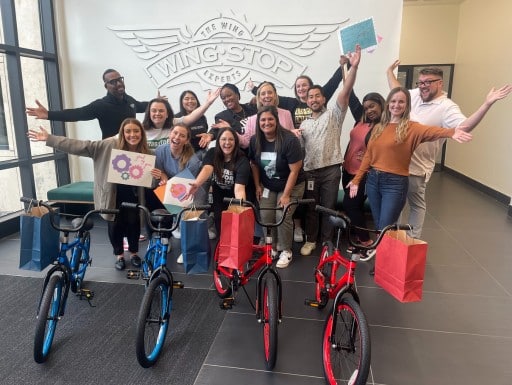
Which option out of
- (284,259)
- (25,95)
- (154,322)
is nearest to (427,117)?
(284,259)

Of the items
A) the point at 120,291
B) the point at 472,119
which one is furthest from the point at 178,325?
the point at 472,119

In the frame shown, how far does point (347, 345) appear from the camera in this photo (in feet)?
6.31

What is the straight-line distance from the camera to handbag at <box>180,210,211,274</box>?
207cm

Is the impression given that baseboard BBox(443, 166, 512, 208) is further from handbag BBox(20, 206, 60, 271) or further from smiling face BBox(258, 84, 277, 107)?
handbag BBox(20, 206, 60, 271)

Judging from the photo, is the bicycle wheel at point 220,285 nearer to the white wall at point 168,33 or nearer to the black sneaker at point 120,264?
the black sneaker at point 120,264

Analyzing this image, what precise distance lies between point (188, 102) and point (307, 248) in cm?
195

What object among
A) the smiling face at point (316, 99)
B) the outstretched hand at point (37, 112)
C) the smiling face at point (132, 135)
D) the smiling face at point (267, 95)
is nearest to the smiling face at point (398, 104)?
the smiling face at point (316, 99)

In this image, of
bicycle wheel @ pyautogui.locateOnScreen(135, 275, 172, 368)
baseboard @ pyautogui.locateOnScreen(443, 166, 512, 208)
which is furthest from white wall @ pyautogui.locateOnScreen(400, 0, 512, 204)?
bicycle wheel @ pyautogui.locateOnScreen(135, 275, 172, 368)

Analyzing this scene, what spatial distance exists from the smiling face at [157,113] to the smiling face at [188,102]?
653 mm

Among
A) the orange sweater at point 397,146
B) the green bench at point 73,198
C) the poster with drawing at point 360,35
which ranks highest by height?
the poster with drawing at point 360,35

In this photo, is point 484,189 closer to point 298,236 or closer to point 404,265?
point 298,236

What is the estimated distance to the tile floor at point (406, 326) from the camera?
2068 millimetres

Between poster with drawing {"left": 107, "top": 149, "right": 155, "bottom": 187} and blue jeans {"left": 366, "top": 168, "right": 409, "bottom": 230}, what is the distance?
70.8 inches

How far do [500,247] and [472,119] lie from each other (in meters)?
2.06
